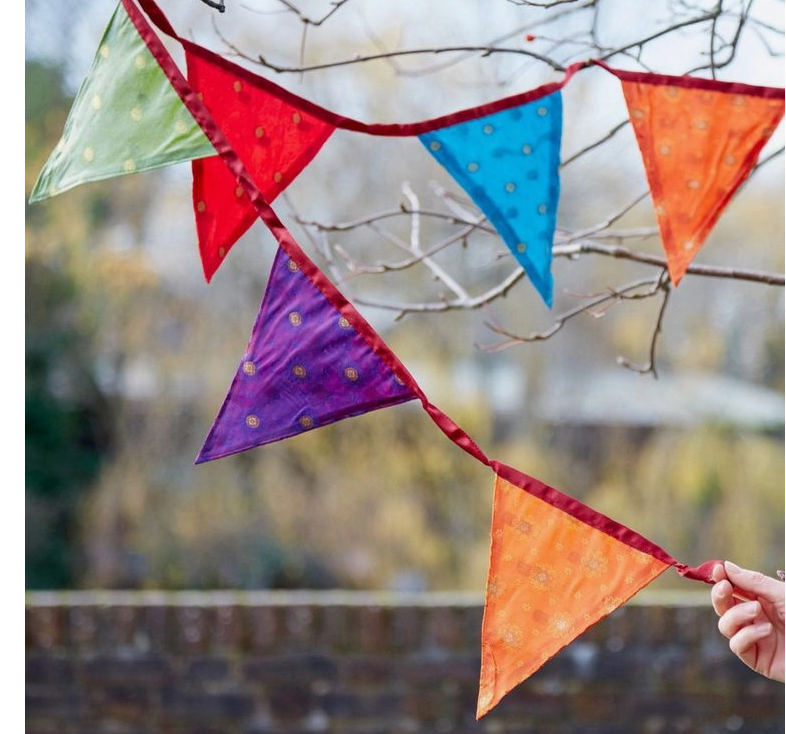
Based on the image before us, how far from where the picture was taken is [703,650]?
210 centimetres

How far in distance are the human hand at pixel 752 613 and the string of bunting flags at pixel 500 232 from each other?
3 cm

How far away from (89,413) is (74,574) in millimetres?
967

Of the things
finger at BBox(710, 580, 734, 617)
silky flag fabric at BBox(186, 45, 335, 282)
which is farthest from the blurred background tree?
finger at BBox(710, 580, 734, 617)

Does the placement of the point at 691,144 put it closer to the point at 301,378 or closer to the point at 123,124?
the point at 301,378

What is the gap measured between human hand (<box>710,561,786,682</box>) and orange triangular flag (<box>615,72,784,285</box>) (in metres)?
0.30

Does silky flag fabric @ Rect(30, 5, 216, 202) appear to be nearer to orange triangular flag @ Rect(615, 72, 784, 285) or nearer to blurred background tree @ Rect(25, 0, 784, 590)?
orange triangular flag @ Rect(615, 72, 784, 285)

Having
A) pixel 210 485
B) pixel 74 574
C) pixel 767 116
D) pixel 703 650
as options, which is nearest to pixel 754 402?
pixel 210 485

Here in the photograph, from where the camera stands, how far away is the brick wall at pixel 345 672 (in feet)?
6.81

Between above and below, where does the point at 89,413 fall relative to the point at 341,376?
below

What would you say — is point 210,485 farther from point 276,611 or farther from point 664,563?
point 664,563

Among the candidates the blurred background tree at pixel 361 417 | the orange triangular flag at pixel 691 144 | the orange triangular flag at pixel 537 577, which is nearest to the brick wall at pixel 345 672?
the orange triangular flag at pixel 537 577

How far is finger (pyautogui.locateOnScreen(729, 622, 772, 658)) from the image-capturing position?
84 cm

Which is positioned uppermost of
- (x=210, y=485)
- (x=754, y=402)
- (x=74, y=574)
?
(x=754, y=402)

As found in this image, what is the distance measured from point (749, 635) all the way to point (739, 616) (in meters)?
0.02
